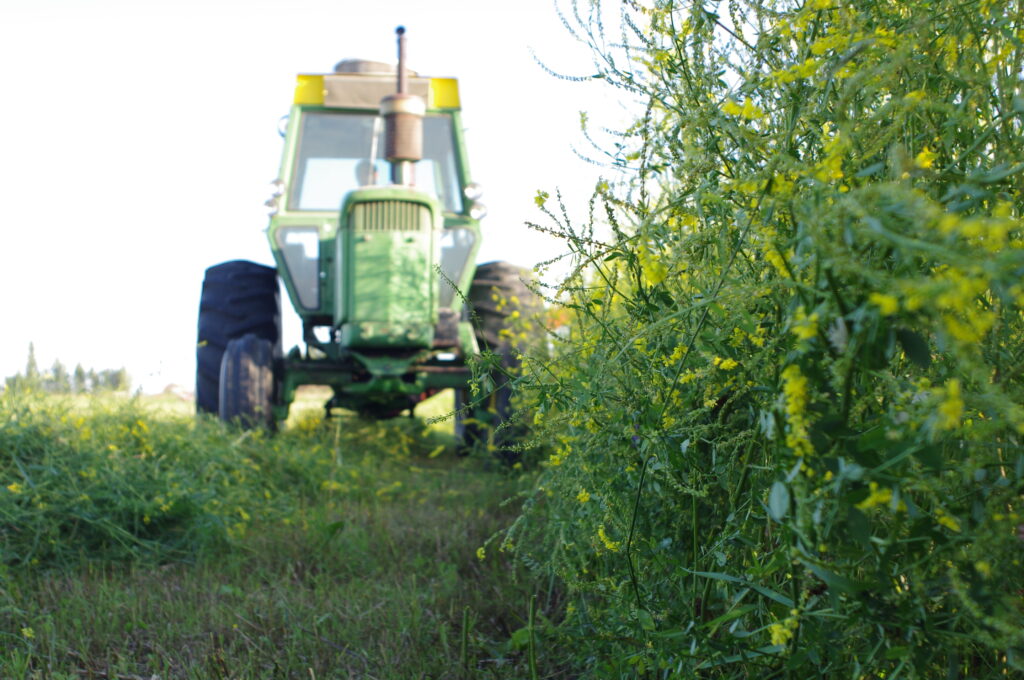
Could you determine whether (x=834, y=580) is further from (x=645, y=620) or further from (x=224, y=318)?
(x=224, y=318)

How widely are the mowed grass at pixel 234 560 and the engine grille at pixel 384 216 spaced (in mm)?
1186

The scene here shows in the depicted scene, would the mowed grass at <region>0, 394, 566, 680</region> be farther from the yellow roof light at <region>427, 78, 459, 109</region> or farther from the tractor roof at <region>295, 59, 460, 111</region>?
the yellow roof light at <region>427, 78, 459, 109</region>

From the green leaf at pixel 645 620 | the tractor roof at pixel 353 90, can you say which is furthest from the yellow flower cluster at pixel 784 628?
the tractor roof at pixel 353 90

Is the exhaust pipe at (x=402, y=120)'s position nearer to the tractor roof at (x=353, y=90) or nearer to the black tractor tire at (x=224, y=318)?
the tractor roof at (x=353, y=90)

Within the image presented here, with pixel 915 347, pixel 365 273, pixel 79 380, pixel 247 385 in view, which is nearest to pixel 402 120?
pixel 365 273

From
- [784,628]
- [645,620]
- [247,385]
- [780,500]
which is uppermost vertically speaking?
[780,500]

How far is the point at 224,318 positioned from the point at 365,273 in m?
1.13

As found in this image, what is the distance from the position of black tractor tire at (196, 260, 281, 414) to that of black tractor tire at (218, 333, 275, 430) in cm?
39

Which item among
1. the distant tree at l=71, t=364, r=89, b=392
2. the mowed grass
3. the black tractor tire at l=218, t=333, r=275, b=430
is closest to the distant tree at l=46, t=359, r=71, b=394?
the distant tree at l=71, t=364, r=89, b=392

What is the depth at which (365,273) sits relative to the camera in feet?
14.7

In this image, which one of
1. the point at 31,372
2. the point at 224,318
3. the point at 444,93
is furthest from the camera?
the point at 444,93

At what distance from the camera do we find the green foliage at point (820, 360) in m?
0.81

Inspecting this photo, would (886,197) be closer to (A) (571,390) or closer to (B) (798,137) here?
(B) (798,137)

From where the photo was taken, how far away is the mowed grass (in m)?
1.92
